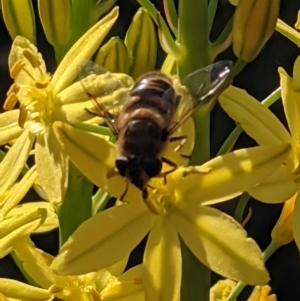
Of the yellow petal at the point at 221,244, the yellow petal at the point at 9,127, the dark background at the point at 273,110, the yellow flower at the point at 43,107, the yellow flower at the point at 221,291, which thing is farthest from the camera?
the dark background at the point at 273,110

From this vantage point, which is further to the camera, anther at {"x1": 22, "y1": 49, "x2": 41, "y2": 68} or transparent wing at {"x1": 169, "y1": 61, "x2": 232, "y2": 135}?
anther at {"x1": 22, "y1": 49, "x2": 41, "y2": 68}

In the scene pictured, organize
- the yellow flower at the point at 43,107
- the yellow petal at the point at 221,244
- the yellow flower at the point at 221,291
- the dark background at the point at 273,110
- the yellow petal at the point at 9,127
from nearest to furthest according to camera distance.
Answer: the yellow petal at the point at 221,244 < the yellow flower at the point at 43,107 < the yellow petal at the point at 9,127 < the yellow flower at the point at 221,291 < the dark background at the point at 273,110

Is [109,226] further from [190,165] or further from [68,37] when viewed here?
[68,37]

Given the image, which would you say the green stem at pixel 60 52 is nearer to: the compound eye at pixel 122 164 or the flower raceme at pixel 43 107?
the flower raceme at pixel 43 107

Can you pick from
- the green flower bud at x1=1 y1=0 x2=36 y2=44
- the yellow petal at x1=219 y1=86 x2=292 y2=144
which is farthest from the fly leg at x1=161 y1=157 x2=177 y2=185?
the green flower bud at x1=1 y1=0 x2=36 y2=44

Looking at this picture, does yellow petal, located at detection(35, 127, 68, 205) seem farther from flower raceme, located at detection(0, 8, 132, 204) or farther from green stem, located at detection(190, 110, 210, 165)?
green stem, located at detection(190, 110, 210, 165)

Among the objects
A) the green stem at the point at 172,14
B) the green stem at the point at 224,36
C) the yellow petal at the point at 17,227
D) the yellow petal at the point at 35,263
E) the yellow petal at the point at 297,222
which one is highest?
the green stem at the point at 172,14

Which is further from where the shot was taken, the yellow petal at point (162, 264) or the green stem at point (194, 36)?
the green stem at point (194, 36)

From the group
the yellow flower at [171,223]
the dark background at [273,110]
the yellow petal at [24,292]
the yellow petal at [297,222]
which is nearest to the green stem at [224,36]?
the yellow flower at [171,223]
